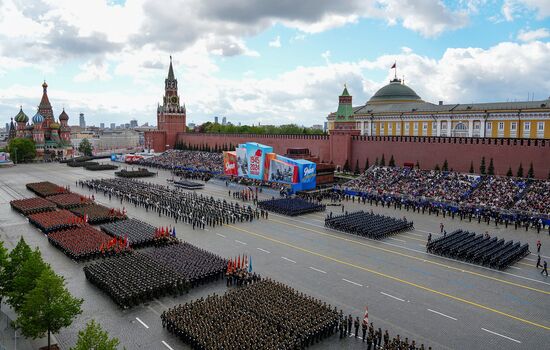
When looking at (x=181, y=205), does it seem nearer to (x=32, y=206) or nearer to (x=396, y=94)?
(x=32, y=206)

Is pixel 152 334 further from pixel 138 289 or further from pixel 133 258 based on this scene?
pixel 133 258

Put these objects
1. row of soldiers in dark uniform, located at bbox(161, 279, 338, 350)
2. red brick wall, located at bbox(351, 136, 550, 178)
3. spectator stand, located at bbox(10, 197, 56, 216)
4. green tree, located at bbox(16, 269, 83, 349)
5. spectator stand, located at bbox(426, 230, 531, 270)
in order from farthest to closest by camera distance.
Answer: red brick wall, located at bbox(351, 136, 550, 178), spectator stand, located at bbox(10, 197, 56, 216), spectator stand, located at bbox(426, 230, 531, 270), row of soldiers in dark uniform, located at bbox(161, 279, 338, 350), green tree, located at bbox(16, 269, 83, 349)

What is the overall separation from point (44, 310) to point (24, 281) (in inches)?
74.9

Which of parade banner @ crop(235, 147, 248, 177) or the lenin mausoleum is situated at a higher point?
the lenin mausoleum

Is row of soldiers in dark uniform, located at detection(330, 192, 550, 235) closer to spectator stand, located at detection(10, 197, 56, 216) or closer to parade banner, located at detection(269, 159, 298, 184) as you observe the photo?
parade banner, located at detection(269, 159, 298, 184)

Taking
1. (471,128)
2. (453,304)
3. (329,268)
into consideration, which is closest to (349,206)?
(329,268)

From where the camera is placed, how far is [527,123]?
1586 inches

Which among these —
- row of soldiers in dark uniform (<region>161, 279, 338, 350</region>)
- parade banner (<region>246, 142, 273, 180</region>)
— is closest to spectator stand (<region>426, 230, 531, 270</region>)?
row of soldiers in dark uniform (<region>161, 279, 338, 350</region>)

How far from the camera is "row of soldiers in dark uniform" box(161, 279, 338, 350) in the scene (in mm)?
11414

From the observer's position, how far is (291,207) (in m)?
29.8

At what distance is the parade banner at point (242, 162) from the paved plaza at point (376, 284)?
17.2 meters

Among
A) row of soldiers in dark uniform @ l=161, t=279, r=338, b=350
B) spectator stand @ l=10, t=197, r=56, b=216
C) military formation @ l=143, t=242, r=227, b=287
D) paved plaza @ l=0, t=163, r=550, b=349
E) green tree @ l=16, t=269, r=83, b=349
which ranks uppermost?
green tree @ l=16, t=269, r=83, b=349

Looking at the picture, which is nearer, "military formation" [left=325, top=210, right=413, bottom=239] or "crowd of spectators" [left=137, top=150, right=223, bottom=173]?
"military formation" [left=325, top=210, right=413, bottom=239]

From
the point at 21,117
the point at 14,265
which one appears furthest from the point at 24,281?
the point at 21,117
